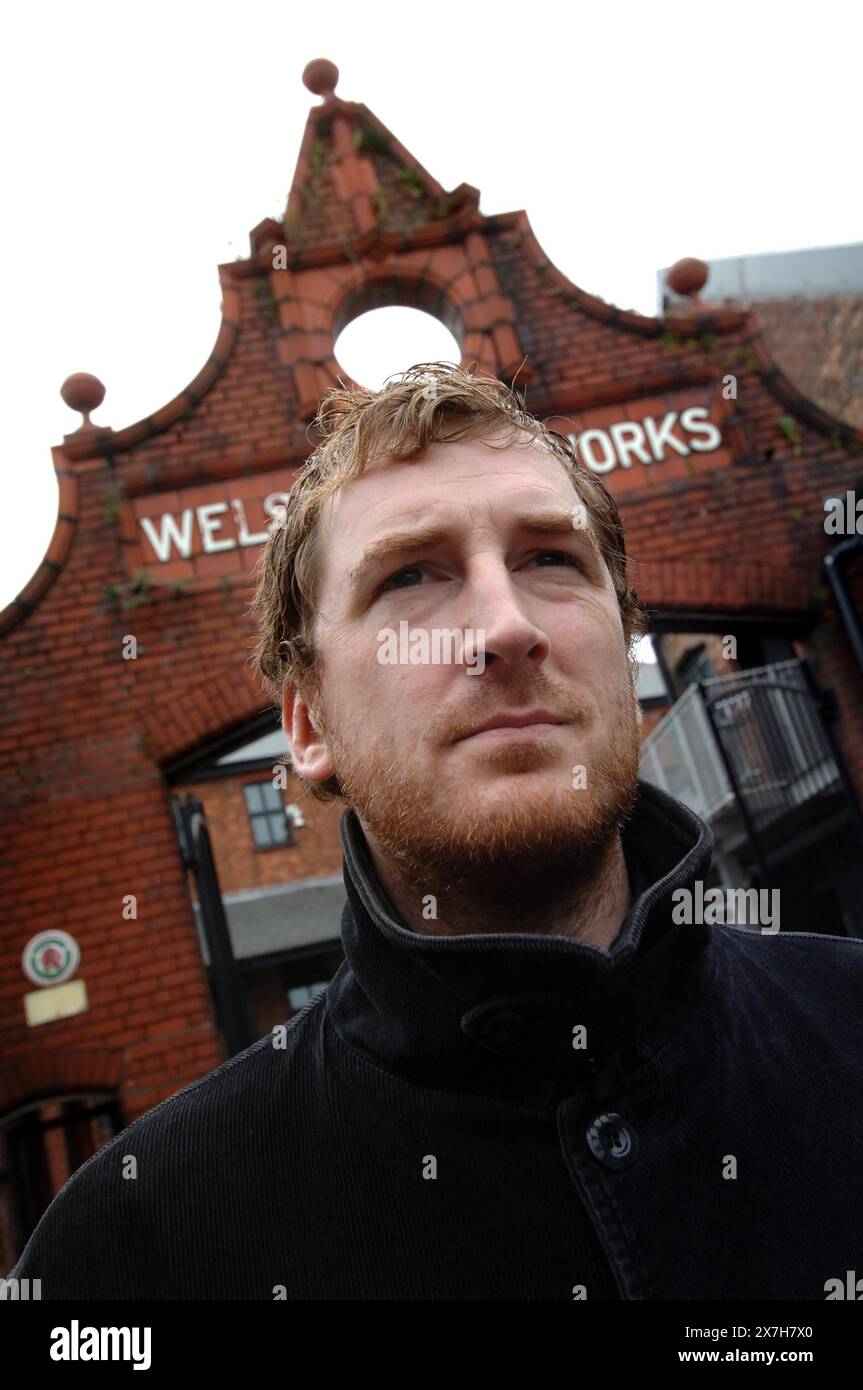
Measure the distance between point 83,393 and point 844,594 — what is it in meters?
4.95

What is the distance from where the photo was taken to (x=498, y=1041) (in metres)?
1.26

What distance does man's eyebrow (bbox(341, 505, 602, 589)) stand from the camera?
1583 mm

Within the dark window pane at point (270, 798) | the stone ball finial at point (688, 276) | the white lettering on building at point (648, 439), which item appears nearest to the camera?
the white lettering on building at point (648, 439)

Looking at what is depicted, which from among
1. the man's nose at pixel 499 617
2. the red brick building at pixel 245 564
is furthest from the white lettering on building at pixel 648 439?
the man's nose at pixel 499 617

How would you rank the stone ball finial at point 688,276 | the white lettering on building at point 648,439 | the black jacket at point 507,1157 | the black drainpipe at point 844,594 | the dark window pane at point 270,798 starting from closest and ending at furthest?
1. the black jacket at point 507,1157
2. the black drainpipe at point 844,594
3. the white lettering on building at point 648,439
4. the stone ball finial at point 688,276
5. the dark window pane at point 270,798

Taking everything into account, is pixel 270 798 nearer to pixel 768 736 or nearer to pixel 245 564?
pixel 768 736

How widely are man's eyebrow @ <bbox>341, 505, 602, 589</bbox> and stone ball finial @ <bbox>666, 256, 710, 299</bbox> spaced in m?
5.71

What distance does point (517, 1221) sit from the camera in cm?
123

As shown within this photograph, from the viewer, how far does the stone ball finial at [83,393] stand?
617 centimetres

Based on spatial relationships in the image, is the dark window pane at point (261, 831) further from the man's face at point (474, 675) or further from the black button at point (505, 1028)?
the black button at point (505, 1028)

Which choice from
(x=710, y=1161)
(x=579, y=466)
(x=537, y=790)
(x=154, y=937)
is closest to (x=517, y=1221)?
(x=710, y=1161)
